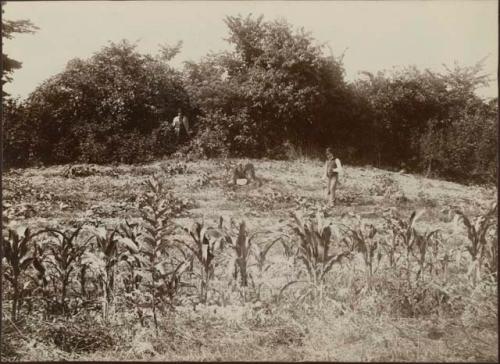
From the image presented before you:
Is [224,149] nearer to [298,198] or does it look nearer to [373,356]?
[298,198]

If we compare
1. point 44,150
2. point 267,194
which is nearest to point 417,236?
point 267,194

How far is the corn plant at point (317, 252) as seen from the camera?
4371 millimetres

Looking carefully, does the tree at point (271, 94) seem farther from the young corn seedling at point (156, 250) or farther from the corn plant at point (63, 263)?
the corn plant at point (63, 263)

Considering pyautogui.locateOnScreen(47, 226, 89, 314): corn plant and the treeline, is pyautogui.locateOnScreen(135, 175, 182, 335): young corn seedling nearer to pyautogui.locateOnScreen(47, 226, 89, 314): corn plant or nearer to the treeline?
pyautogui.locateOnScreen(47, 226, 89, 314): corn plant

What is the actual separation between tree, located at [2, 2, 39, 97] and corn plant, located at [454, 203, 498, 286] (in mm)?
4725

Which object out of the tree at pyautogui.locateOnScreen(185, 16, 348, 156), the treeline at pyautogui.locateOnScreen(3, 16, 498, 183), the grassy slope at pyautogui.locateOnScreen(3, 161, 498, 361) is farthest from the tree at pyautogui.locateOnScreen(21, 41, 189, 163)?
the tree at pyautogui.locateOnScreen(185, 16, 348, 156)

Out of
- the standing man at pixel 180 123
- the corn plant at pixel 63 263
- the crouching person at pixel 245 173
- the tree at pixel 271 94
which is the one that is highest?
the tree at pixel 271 94

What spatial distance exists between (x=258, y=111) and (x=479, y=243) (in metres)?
2.78

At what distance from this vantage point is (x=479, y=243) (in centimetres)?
473

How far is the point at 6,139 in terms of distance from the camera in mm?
5090

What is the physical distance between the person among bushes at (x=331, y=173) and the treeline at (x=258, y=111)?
179 mm

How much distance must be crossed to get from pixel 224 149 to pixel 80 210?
175 cm

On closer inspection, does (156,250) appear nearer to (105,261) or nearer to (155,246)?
(155,246)

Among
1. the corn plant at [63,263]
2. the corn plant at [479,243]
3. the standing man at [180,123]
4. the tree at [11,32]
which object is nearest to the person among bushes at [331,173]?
the corn plant at [479,243]
